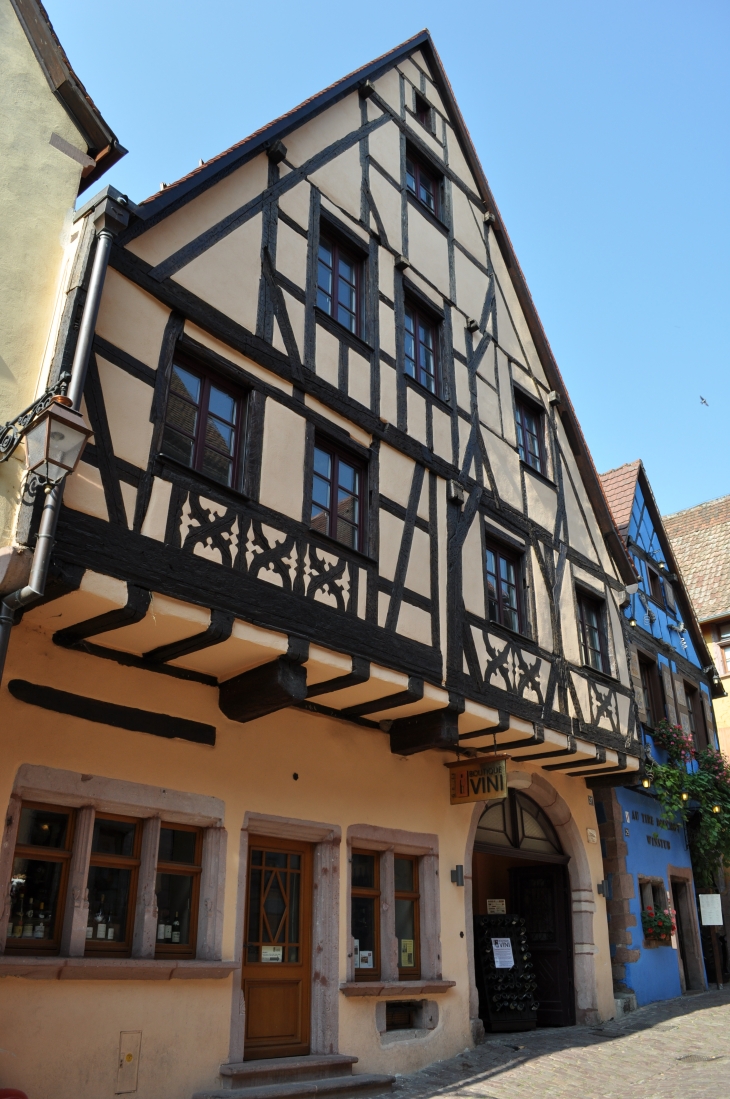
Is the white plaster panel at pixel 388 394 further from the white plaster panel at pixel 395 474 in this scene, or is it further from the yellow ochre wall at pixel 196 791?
the yellow ochre wall at pixel 196 791

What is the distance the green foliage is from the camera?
1274 cm

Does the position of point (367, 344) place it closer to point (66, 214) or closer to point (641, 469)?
point (66, 214)

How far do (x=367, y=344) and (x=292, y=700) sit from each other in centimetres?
367

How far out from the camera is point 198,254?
7.00 metres

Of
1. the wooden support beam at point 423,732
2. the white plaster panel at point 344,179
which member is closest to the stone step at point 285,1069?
the wooden support beam at point 423,732

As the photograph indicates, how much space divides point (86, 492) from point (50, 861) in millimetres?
2384

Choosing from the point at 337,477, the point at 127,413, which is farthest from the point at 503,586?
the point at 127,413

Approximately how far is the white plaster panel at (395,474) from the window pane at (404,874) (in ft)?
11.1

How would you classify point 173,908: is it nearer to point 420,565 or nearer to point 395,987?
point 395,987

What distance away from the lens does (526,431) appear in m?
11.8

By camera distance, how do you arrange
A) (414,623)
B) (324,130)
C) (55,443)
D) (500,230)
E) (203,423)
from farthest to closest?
(500,230), (324,130), (414,623), (203,423), (55,443)

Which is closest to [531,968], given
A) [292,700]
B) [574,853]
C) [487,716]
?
[574,853]

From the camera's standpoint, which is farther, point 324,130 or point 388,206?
point 388,206

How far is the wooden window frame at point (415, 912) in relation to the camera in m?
8.29
